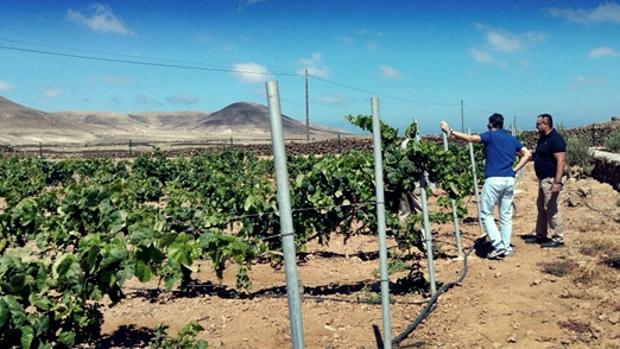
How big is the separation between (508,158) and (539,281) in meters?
1.53

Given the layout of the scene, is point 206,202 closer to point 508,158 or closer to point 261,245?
point 261,245

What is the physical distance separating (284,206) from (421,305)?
9.64 ft

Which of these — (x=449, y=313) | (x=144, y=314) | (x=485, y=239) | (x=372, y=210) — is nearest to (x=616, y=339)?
(x=449, y=313)

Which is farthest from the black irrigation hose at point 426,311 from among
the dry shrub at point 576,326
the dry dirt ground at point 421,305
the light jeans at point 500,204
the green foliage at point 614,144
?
the green foliage at point 614,144

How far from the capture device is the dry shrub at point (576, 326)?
16.0 feet

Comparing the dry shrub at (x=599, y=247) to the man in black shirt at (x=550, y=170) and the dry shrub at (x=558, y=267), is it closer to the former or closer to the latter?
the man in black shirt at (x=550, y=170)

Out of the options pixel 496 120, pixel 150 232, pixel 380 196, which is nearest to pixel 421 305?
pixel 380 196

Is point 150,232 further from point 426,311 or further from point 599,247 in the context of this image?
point 599,247

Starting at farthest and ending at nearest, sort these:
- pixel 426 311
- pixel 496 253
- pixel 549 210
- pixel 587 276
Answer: pixel 549 210, pixel 496 253, pixel 587 276, pixel 426 311

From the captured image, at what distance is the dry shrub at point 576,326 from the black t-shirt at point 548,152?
8.95ft

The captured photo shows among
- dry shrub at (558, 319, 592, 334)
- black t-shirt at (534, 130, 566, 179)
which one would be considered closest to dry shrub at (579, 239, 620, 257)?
black t-shirt at (534, 130, 566, 179)

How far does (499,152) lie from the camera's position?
6.92 metres

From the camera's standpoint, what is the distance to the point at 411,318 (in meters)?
5.33

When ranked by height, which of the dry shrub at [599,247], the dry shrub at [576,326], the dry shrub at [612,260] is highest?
the dry shrub at [599,247]
